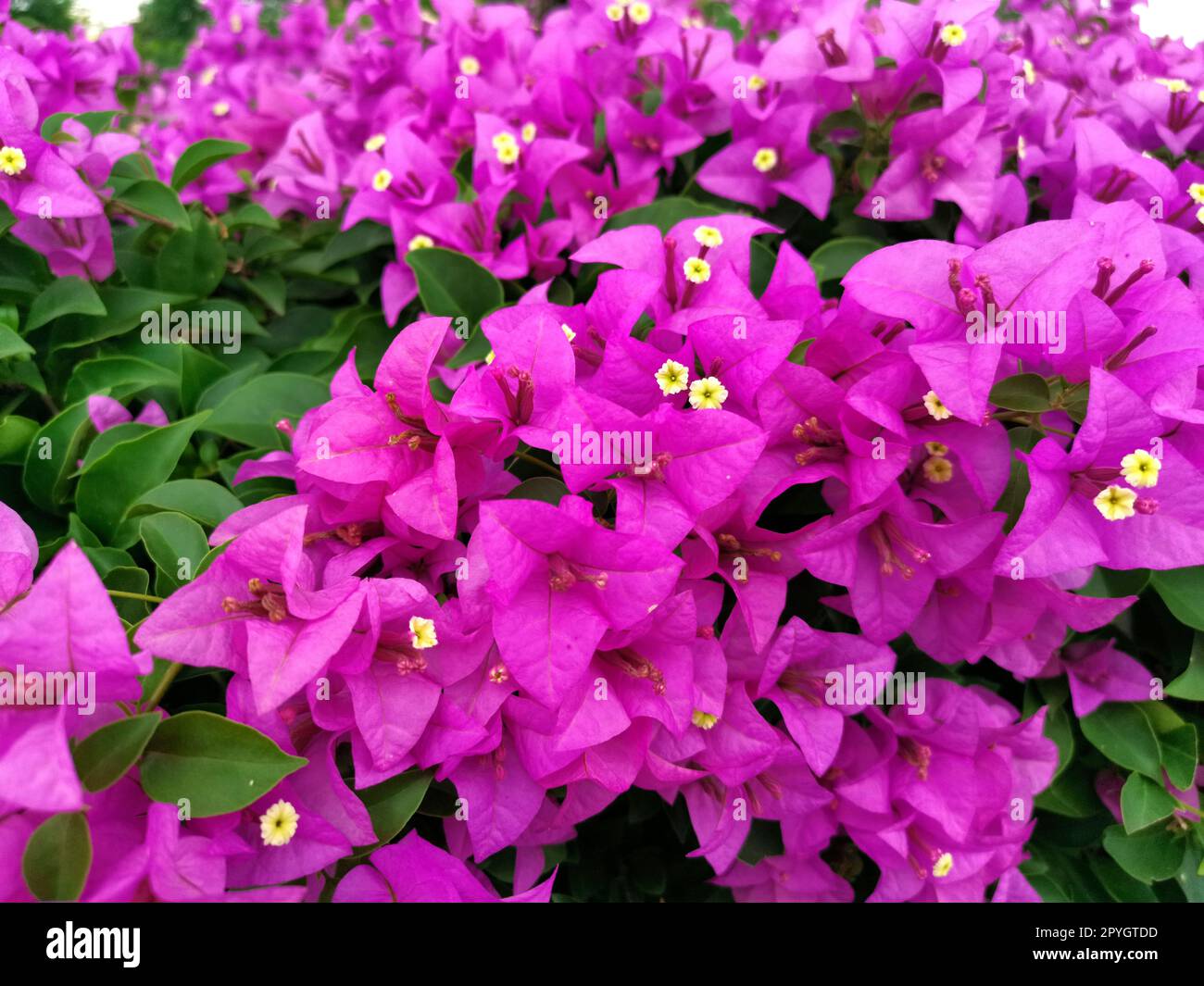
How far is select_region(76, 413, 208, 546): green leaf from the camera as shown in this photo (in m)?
0.93

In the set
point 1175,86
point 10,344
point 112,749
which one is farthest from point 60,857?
point 1175,86

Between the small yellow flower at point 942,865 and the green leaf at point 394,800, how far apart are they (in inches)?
22.9

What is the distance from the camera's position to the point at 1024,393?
2.67 ft

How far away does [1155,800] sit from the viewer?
0.98m

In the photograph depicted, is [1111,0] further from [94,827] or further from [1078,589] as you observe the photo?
[94,827]

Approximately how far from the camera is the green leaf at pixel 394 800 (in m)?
0.79

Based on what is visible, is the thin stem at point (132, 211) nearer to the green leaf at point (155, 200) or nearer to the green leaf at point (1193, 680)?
the green leaf at point (155, 200)

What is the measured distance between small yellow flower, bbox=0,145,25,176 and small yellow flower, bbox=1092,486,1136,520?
48.8 inches

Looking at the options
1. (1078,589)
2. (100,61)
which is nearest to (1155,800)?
(1078,589)

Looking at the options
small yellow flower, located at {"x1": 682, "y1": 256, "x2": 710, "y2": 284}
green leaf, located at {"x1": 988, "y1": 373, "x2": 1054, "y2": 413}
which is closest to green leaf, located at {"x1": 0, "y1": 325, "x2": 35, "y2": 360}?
small yellow flower, located at {"x1": 682, "y1": 256, "x2": 710, "y2": 284}

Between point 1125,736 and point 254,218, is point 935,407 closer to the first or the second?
point 1125,736

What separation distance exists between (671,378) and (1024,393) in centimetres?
34

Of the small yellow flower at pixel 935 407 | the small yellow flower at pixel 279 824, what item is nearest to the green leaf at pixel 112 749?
the small yellow flower at pixel 279 824

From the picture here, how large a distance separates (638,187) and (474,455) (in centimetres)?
59
